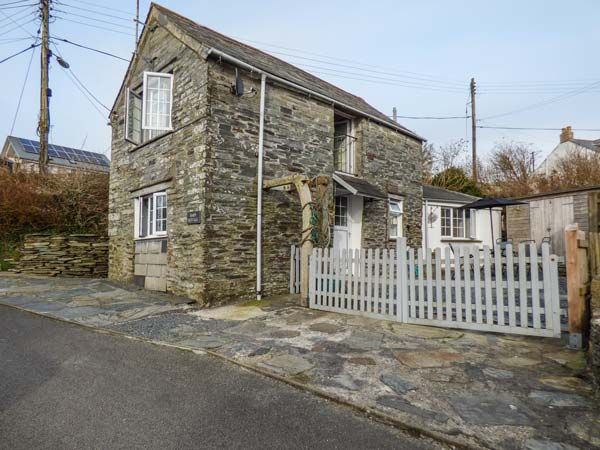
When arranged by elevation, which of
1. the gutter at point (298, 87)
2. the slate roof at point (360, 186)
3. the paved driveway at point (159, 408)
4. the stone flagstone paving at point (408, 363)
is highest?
the gutter at point (298, 87)

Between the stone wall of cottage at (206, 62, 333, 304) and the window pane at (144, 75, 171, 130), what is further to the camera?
the window pane at (144, 75, 171, 130)

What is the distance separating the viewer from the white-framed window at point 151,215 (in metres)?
9.30

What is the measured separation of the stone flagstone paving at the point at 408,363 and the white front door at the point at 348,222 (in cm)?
414

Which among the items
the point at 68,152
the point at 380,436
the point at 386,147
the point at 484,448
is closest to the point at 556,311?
the point at 484,448

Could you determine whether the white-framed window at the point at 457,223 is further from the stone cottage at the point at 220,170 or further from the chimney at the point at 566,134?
the chimney at the point at 566,134

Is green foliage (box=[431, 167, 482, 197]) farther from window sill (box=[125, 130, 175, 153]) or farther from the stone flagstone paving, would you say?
the stone flagstone paving

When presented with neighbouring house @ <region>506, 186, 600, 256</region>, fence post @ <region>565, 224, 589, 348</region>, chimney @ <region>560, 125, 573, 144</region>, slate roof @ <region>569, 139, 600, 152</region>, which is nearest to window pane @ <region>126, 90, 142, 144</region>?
fence post @ <region>565, 224, 589, 348</region>

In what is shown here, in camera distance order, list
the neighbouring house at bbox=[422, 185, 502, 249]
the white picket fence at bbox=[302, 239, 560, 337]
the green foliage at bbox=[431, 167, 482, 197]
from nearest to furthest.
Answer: the white picket fence at bbox=[302, 239, 560, 337], the neighbouring house at bbox=[422, 185, 502, 249], the green foliage at bbox=[431, 167, 482, 197]

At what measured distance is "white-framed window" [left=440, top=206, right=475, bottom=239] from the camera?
15.8 metres

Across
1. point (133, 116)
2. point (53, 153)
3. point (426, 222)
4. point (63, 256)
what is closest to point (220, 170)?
point (133, 116)

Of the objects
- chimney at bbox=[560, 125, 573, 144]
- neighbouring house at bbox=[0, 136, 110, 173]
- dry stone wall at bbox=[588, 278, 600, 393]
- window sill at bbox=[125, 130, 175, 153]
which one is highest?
chimney at bbox=[560, 125, 573, 144]

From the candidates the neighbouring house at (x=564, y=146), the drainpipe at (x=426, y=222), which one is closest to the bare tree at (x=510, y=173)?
the neighbouring house at (x=564, y=146)

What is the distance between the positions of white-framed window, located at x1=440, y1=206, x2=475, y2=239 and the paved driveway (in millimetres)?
13791

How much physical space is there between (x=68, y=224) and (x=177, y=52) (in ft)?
26.9
